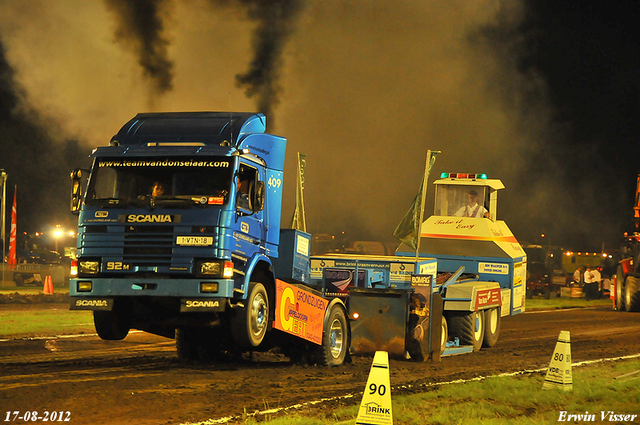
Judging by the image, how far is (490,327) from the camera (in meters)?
16.1

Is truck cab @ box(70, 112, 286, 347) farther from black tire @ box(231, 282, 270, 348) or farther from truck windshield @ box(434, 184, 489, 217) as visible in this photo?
truck windshield @ box(434, 184, 489, 217)

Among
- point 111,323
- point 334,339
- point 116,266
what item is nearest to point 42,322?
point 111,323

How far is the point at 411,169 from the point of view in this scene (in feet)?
141

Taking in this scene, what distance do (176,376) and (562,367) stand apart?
17.2 ft

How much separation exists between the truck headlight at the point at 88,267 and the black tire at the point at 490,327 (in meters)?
9.07

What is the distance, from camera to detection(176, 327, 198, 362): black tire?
1232 centimetres

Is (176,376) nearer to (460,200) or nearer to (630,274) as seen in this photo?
(460,200)

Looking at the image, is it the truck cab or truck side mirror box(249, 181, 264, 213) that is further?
truck side mirror box(249, 181, 264, 213)

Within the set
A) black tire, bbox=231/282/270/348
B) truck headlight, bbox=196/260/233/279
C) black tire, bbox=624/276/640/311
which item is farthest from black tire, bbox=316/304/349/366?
black tire, bbox=624/276/640/311

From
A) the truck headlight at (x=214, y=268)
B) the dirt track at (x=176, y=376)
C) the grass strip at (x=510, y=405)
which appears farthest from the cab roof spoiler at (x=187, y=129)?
the grass strip at (x=510, y=405)

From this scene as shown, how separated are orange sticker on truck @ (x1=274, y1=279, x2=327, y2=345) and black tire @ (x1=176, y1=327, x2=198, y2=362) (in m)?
1.96

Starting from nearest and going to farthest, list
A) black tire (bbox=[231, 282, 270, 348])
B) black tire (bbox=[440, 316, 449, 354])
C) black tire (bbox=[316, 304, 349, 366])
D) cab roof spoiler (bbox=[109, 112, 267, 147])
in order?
black tire (bbox=[231, 282, 270, 348]) < cab roof spoiler (bbox=[109, 112, 267, 147]) < black tire (bbox=[316, 304, 349, 366]) < black tire (bbox=[440, 316, 449, 354])

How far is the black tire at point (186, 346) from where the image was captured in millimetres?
12320

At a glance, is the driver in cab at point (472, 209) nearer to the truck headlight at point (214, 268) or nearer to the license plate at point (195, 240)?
the truck headlight at point (214, 268)
